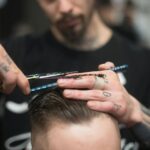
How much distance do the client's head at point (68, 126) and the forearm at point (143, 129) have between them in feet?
0.52

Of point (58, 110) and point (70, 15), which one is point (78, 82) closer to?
point (58, 110)

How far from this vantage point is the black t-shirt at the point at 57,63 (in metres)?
1.53

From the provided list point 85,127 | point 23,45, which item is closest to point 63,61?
point 23,45

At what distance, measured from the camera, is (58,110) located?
1128mm

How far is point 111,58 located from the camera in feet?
5.27

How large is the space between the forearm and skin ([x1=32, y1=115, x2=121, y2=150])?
173mm

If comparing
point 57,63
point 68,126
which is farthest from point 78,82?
point 57,63

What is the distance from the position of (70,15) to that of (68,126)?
61 cm

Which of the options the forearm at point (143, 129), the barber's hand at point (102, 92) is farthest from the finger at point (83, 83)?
the forearm at point (143, 129)

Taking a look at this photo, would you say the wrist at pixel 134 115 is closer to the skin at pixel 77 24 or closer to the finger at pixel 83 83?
the finger at pixel 83 83

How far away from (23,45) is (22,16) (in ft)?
9.60

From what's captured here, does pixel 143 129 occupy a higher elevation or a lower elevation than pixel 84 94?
lower

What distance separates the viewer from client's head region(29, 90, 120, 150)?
1.08m

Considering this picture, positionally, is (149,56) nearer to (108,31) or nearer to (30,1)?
(108,31)
